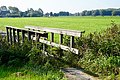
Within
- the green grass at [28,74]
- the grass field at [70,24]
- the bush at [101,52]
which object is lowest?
the grass field at [70,24]

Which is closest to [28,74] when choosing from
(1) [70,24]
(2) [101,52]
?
(2) [101,52]

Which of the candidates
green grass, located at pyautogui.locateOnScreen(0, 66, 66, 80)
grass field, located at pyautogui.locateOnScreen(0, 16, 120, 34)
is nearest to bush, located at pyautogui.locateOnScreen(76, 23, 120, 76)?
green grass, located at pyautogui.locateOnScreen(0, 66, 66, 80)

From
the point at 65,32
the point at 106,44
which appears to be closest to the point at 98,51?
the point at 106,44

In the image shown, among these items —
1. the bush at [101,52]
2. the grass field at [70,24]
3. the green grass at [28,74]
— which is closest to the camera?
the green grass at [28,74]

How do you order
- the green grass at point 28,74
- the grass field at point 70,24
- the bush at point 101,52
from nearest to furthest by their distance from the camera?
the green grass at point 28,74 < the bush at point 101,52 < the grass field at point 70,24

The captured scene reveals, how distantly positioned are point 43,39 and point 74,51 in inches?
90.0

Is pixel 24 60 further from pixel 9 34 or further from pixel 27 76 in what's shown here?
pixel 9 34

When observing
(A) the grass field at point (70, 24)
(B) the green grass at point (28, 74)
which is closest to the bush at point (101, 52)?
(B) the green grass at point (28, 74)

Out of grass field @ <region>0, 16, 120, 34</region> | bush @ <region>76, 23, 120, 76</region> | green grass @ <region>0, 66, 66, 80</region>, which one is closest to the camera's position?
green grass @ <region>0, 66, 66, 80</region>

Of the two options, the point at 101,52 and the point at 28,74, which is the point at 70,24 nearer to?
the point at 101,52

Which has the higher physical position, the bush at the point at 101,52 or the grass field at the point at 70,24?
the bush at the point at 101,52

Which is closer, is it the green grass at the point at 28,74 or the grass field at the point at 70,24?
the green grass at the point at 28,74

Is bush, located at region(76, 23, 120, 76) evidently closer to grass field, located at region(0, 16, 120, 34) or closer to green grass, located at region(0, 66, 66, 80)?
green grass, located at region(0, 66, 66, 80)

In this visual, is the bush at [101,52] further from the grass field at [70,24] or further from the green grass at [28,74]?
the grass field at [70,24]
